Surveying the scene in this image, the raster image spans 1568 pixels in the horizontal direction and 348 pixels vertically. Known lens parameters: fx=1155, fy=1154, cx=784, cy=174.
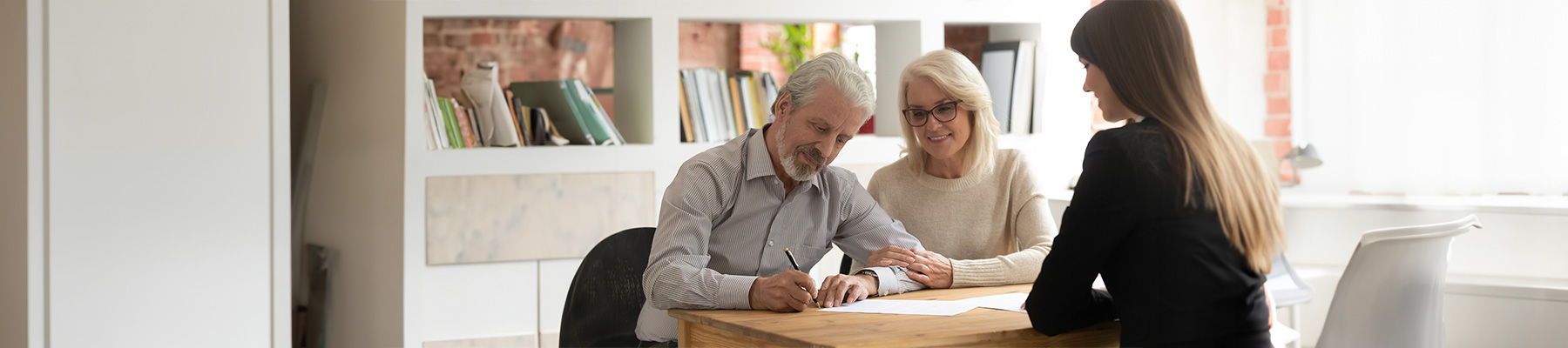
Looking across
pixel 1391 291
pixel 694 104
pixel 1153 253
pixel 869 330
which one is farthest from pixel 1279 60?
pixel 869 330

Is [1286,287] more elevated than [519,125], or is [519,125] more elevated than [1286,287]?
[519,125]

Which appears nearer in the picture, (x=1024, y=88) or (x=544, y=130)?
(x=544, y=130)

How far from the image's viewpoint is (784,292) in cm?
188

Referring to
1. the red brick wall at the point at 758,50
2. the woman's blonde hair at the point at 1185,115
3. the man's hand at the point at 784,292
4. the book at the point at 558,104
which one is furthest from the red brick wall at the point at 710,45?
the woman's blonde hair at the point at 1185,115

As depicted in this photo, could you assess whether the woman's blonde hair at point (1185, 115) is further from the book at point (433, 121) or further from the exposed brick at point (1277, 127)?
the exposed brick at point (1277, 127)

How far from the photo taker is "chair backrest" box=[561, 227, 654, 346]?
93.1 inches

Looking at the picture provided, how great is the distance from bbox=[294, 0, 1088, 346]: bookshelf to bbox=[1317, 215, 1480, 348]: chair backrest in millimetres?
1727

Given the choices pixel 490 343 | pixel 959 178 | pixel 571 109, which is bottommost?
pixel 490 343

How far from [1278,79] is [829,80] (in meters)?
2.90

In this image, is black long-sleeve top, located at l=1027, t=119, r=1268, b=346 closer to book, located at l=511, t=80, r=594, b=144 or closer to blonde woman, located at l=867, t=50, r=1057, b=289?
blonde woman, located at l=867, t=50, r=1057, b=289

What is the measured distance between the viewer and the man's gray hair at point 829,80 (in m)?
2.16

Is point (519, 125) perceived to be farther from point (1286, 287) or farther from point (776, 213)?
point (1286, 287)

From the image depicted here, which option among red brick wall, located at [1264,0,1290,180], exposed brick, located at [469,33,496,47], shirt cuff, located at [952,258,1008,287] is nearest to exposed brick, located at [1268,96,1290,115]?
red brick wall, located at [1264,0,1290,180]

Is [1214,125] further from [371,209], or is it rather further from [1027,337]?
[371,209]
